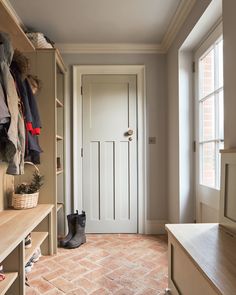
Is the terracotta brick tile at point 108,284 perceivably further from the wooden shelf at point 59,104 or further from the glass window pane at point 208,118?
the wooden shelf at point 59,104

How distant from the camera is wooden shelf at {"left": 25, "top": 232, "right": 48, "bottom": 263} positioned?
1.82 meters

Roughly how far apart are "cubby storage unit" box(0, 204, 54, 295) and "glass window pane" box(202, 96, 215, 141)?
5.19ft

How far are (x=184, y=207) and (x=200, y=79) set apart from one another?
1275 millimetres

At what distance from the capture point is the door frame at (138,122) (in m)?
2.99

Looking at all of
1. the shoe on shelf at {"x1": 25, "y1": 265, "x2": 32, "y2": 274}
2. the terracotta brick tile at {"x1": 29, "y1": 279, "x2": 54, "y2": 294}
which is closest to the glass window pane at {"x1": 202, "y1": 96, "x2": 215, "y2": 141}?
the terracotta brick tile at {"x1": 29, "y1": 279, "x2": 54, "y2": 294}

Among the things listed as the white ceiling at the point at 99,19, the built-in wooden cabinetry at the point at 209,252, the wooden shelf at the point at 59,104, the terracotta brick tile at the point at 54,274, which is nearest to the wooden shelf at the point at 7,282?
the terracotta brick tile at the point at 54,274

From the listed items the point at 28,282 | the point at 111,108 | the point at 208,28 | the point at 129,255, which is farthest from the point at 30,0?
the point at 129,255

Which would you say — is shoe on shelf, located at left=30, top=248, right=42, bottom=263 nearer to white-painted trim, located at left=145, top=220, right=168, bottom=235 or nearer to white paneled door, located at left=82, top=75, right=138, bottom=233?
white paneled door, located at left=82, top=75, right=138, bottom=233

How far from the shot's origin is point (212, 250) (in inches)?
45.6

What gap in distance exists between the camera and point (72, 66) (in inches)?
118

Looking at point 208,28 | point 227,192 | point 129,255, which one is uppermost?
point 208,28

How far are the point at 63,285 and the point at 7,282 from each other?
591mm

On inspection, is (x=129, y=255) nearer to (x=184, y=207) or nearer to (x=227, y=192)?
(x=184, y=207)

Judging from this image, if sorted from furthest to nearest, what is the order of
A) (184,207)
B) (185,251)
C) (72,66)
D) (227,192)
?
(72,66) < (184,207) < (227,192) < (185,251)
